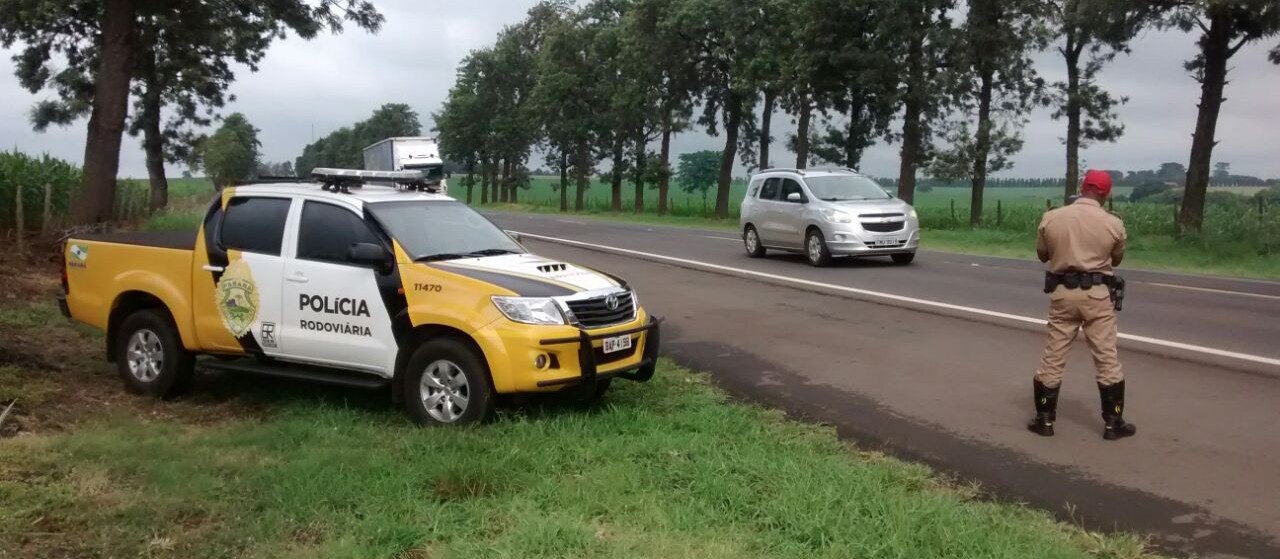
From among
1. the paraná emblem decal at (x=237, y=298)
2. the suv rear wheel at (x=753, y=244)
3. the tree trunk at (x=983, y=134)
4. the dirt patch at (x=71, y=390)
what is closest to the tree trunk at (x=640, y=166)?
the tree trunk at (x=983, y=134)

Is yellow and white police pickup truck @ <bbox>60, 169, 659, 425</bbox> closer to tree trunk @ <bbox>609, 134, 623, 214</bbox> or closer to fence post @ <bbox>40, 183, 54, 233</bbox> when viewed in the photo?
fence post @ <bbox>40, 183, 54, 233</bbox>

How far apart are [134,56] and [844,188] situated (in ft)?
40.6

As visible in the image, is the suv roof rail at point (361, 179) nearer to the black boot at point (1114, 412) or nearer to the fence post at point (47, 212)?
the black boot at point (1114, 412)

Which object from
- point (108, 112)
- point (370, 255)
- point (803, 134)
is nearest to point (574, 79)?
point (803, 134)

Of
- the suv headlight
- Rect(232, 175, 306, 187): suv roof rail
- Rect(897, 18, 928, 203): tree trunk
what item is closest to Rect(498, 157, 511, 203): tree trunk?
Rect(897, 18, 928, 203): tree trunk

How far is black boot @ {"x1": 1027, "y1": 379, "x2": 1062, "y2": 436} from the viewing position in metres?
7.05

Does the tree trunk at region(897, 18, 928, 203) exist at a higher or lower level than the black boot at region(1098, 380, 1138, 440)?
higher

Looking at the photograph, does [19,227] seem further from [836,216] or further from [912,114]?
[912,114]

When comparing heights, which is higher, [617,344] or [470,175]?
[470,175]

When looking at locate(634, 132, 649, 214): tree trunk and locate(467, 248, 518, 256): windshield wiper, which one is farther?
locate(634, 132, 649, 214): tree trunk

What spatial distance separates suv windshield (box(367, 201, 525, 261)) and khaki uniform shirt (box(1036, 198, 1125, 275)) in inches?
151

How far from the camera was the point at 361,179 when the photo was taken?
28.2ft

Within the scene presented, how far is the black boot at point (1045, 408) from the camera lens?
7047 millimetres

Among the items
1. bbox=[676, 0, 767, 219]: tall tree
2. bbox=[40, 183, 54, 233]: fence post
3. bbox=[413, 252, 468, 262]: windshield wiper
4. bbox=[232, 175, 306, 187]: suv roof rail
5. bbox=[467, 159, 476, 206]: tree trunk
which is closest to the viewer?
bbox=[413, 252, 468, 262]: windshield wiper
